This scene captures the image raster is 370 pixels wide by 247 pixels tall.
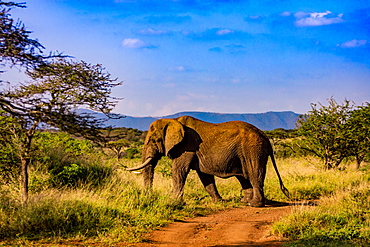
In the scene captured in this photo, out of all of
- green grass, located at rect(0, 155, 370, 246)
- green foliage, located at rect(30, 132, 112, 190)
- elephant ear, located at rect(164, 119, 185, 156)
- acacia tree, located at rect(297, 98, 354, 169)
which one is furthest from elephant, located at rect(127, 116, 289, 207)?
acacia tree, located at rect(297, 98, 354, 169)

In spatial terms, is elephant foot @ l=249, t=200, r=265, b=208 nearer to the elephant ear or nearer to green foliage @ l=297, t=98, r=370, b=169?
the elephant ear

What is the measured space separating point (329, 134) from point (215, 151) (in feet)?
29.7

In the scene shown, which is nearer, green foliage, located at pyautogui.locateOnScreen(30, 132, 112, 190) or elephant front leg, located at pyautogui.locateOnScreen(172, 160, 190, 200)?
green foliage, located at pyautogui.locateOnScreen(30, 132, 112, 190)

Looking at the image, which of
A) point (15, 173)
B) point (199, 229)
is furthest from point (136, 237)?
point (15, 173)

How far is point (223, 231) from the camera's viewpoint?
8.80 metres

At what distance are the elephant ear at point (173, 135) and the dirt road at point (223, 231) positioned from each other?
7.71 feet

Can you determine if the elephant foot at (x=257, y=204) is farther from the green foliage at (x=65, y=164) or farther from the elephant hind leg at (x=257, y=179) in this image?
the green foliage at (x=65, y=164)

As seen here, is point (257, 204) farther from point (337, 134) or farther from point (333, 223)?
point (337, 134)

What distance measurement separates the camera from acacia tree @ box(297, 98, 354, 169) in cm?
1870

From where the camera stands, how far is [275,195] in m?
13.3

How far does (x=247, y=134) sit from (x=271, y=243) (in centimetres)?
461

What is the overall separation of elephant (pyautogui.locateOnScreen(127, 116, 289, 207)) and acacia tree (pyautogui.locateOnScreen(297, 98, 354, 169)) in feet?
25.8

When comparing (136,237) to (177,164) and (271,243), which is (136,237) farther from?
(177,164)

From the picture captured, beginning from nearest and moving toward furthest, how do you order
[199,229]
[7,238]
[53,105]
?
1. [53,105]
2. [7,238]
3. [199,229]
